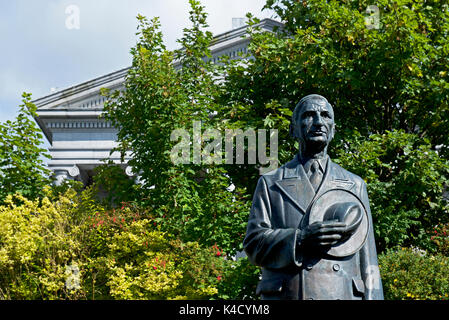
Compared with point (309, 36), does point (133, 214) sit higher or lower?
lower

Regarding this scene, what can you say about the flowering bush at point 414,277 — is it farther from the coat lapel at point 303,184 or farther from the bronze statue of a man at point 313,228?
the coat lapel at point 303,184

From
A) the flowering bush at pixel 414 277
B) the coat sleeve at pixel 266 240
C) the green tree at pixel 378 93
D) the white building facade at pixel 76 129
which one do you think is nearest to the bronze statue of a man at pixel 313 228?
the coat sleeve at pixel 266 240

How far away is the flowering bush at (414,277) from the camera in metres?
13.1

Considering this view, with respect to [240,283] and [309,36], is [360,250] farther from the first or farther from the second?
[309,36]

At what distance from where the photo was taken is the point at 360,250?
16.7 ft

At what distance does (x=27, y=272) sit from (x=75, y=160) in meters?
20.8

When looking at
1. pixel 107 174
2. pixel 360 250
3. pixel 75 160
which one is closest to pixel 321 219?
pixel 360 250

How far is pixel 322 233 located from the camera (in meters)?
4.73

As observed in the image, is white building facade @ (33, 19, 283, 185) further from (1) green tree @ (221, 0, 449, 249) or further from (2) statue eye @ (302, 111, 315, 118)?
(2) statue eye @ (302, 111, 315, 118)

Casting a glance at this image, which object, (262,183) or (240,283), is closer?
(262,183)

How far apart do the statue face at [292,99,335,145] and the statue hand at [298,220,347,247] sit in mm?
871

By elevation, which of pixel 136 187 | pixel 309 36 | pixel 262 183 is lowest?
pixel 262 183

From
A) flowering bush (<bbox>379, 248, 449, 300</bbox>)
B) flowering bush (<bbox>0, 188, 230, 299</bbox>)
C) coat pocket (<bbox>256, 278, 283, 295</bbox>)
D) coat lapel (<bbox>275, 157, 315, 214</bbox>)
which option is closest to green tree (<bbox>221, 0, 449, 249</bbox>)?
flowering bush (<bbox>379, 248, 449, 300</bbox>)

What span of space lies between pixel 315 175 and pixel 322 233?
73 centimetres
